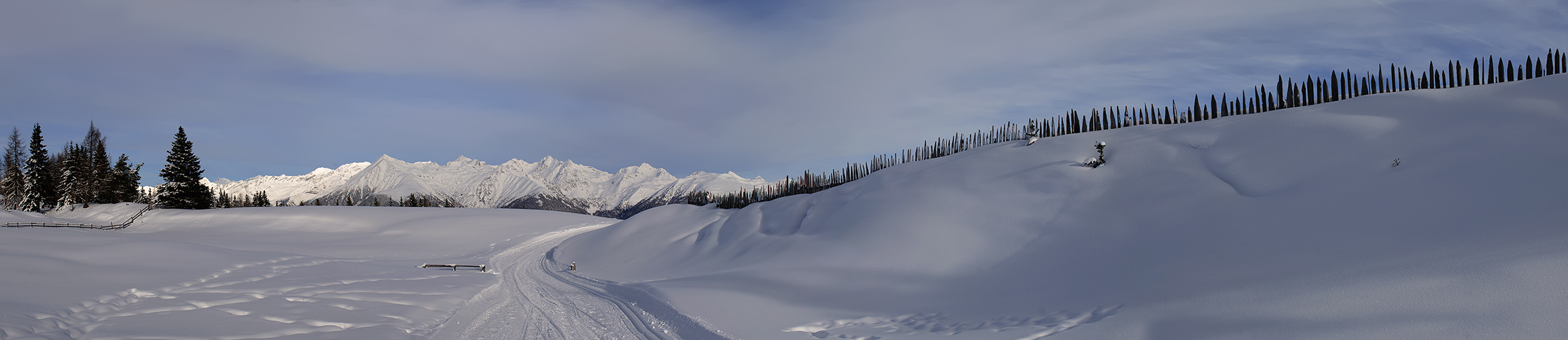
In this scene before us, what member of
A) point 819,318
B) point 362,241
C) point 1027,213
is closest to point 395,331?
point 819,318

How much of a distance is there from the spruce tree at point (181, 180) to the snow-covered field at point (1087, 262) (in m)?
28.3

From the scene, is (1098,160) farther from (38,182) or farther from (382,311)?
(38,182)

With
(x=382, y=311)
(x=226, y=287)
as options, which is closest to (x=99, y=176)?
(x=226, y=287)

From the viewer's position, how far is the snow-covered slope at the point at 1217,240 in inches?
240

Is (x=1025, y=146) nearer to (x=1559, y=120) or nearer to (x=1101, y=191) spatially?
(x=1101, y=191)

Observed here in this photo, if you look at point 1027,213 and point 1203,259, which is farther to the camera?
point 1027,213

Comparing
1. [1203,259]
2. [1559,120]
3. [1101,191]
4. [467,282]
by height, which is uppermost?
[1559,120]

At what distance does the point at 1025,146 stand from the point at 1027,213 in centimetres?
310

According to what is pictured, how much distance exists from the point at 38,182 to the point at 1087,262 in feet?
196

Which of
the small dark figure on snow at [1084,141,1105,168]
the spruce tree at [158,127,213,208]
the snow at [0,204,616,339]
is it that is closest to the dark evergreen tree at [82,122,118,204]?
the spruce tree at [158,127,213,208]

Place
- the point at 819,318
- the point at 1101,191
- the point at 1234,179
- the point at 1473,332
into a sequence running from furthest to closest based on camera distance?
the point at 1101,191, the point at 1234,179, the point at 819,318, the point at 1473,332

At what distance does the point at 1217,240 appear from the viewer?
852cm

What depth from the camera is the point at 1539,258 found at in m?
5.87

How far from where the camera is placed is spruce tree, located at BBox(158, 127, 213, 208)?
127ft
